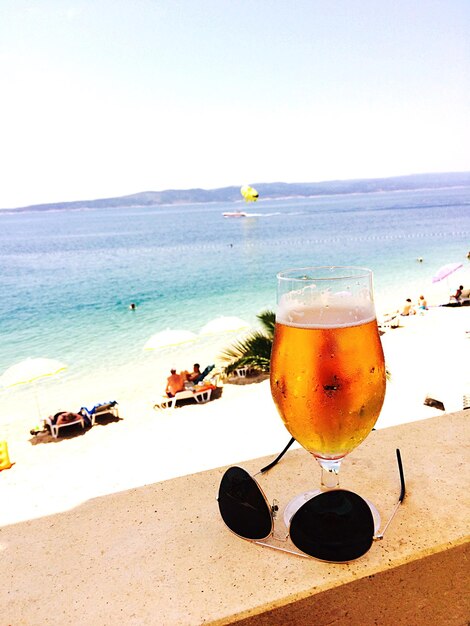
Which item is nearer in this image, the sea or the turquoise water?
the sea

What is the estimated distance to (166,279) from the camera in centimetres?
3919

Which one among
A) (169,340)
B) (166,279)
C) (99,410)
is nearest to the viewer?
(99,410)

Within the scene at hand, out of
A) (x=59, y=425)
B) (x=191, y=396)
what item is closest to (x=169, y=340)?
(x=191, y=396)

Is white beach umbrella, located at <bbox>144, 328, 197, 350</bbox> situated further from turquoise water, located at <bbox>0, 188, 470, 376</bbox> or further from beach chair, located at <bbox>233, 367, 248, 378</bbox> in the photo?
turquoise water, located at <bbox>0, 188, 470, 376</bbox>

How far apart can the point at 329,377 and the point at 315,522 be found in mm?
271

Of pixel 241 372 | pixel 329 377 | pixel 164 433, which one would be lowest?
pixel 241 372

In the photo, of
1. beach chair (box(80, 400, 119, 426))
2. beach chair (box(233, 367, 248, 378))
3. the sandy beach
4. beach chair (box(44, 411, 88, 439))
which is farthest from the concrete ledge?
beach chair (box(233, 367, 248, 378))

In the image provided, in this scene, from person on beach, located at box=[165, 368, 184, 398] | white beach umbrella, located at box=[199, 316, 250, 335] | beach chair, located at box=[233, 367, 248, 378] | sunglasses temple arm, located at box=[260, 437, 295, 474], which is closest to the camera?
sunglasses temple arm, located at box=[260, 437, 295, 474]

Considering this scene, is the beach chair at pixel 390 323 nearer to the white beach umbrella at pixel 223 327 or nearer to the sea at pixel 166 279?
the sea at pixel 166 279

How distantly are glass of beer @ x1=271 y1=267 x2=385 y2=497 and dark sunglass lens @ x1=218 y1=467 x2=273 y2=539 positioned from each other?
5.6 inches

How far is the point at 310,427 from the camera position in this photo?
0.81 meters

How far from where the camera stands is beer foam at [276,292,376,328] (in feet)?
2.69

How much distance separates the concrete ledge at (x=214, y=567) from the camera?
771 millimetres

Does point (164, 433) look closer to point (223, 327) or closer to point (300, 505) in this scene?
point (223, 327)
